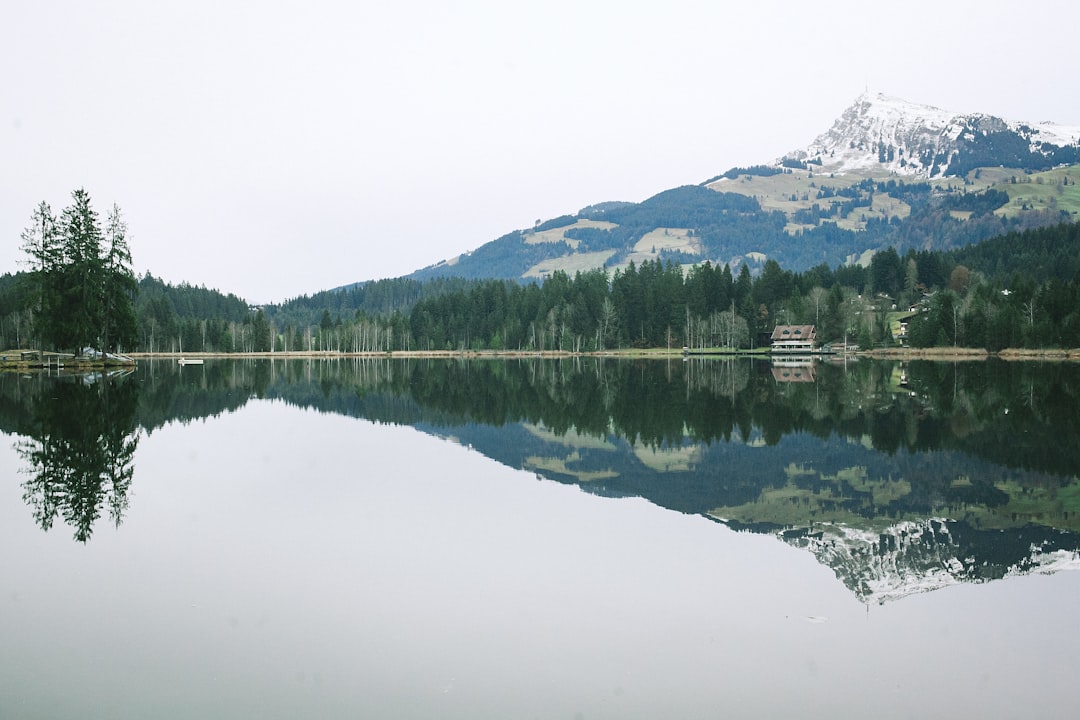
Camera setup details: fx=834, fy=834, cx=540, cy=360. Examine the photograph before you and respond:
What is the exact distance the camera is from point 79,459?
73.0 feet

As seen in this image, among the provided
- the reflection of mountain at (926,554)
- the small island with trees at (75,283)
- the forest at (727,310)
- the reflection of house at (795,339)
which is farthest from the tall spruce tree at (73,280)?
the reflection of house at (795,339)

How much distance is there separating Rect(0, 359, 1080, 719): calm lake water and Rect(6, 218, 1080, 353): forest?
9328 centimetres

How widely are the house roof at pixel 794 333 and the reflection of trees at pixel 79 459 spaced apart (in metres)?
115

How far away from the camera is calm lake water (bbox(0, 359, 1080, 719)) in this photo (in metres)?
8.55

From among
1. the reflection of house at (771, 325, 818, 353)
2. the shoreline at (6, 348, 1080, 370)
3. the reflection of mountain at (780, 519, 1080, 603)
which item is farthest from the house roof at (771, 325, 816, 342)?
the reflection of mountain at (780, 519, 1080, 603)

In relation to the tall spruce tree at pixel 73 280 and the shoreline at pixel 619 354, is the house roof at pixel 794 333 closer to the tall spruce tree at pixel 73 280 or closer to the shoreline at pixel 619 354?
the shoreline at pixel 619 354

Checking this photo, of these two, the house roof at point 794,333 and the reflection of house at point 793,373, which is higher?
the house roof at point 794,333

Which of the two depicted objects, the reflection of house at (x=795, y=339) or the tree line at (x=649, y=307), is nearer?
the tree line at (x=649, y=307)

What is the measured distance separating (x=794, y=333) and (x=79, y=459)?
128m

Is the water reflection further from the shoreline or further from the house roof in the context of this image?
the house roof

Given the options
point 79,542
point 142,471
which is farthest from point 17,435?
point 79,542

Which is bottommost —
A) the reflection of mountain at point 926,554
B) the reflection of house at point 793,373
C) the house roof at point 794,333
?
the reflection of house at point 793,373

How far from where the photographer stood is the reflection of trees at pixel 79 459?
16.6 metres

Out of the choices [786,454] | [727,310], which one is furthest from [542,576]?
[727,310]
